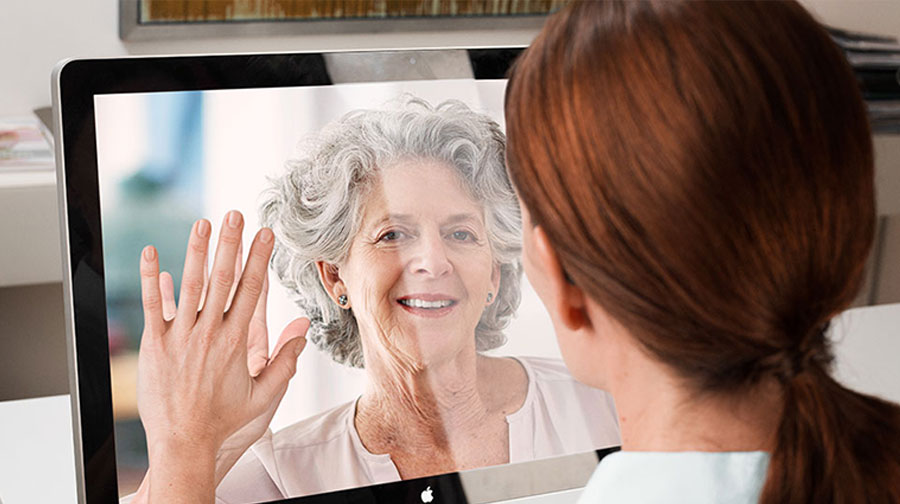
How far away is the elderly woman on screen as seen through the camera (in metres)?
0.75

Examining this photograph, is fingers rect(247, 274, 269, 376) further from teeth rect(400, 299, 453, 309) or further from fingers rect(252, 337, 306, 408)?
teeth rect(400, 299, 453, 309)

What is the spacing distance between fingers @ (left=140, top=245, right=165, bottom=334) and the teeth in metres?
0.20

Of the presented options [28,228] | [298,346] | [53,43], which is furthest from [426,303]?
[53,43]

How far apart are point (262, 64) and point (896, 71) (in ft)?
5.90

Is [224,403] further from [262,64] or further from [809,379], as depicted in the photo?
[809,379]

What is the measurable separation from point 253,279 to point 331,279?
7 centimetres

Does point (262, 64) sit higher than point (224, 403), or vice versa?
point (262, 64)

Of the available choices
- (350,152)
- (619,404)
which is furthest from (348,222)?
(619,404)

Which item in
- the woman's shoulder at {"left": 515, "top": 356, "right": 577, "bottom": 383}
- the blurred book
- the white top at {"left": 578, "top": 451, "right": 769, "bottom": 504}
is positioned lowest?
the woman's shoulder at {"left": 515, "top": 356, "right": 577, "bottom": 383}

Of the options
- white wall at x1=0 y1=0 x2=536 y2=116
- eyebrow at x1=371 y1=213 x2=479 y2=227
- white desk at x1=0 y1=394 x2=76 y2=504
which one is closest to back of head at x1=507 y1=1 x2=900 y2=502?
eyebrow at x1=371 y1=213 x2=479 y2=227

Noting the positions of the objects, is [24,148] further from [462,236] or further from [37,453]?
[462,236]

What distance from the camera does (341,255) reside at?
29.6 inches

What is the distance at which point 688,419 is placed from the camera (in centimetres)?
49

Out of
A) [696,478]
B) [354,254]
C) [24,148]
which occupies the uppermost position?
[24,148]
